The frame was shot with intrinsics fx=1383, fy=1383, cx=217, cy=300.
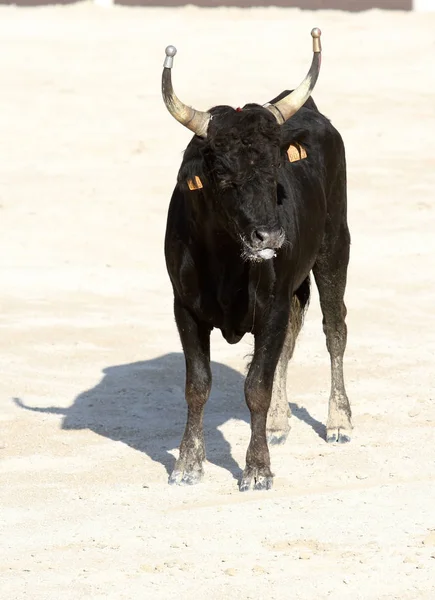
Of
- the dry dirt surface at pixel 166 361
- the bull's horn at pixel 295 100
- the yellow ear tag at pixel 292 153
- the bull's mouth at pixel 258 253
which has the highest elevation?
the bull's horn at pixel 295 100

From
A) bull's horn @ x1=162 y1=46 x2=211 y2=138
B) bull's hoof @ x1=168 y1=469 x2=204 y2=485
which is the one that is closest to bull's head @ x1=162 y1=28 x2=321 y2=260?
bull's horn @ x1=162 y1=46 x2=211 y2=138

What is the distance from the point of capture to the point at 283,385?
867 cm

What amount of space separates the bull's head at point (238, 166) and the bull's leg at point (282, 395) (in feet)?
5.46

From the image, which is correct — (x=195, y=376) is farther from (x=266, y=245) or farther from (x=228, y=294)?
(x=266, y=245)

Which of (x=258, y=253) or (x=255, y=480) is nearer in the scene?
(x=258, y=253)

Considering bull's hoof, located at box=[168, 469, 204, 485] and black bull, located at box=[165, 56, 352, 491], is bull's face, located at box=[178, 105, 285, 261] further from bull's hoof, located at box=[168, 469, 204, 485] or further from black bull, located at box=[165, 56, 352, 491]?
bull's hoof, located at box=[168, 469, 204, 485]

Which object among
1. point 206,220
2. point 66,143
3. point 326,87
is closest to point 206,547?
point 206,220

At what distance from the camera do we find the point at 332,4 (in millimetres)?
28484

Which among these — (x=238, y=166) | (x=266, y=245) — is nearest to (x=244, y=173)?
(x=238, y=166)

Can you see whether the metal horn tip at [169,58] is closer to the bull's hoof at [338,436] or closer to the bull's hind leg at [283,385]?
the bull's hind leg at [283,385]

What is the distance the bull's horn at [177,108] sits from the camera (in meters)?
6.73

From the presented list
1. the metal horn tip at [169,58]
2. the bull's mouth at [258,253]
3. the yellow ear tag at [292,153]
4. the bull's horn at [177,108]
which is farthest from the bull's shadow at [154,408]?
the metal horn tip at [169,58]

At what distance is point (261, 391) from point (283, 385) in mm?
1267

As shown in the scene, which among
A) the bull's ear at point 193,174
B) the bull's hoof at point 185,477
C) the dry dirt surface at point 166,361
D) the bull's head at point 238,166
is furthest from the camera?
the bull's hoof at point 185,477
